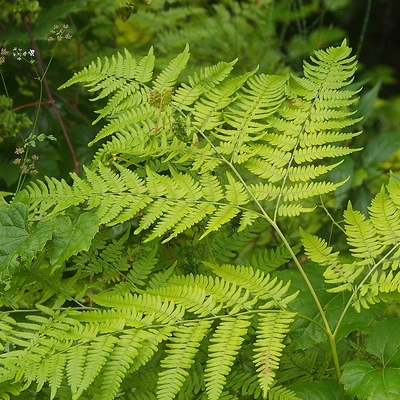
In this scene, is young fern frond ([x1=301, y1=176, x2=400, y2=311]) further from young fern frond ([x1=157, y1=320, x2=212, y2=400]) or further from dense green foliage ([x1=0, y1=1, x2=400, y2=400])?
young fern frond ([x1=157, y1=320, x2=212, y2=400])

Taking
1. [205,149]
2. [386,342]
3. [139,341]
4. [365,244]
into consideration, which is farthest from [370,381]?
[205,149]

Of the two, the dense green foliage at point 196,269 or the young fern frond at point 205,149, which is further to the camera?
the young fern frond at point 205,149

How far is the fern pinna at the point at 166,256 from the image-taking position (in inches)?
39.3

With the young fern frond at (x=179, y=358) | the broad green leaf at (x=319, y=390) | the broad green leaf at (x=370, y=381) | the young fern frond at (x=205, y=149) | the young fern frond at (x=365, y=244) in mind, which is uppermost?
the young fern frond at (x=205, y=149)

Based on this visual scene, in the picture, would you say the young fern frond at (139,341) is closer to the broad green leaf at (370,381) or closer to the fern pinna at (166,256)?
the fern pinna at (166,256)

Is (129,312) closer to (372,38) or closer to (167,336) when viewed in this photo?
(167,336)

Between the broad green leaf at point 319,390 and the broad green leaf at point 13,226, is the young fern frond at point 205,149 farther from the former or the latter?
the broad green leaf at point 319,390

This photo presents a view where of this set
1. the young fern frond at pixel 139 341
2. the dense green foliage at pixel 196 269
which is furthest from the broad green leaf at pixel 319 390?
the young fern frond at pixel 139 341

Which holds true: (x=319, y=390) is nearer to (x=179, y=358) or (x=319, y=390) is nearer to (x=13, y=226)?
(x=179, y=358)

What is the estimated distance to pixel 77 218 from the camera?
1.20m

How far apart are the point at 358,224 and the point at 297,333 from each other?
0.24 meters

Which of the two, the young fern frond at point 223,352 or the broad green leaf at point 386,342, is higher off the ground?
the young fern frond at point 223,352

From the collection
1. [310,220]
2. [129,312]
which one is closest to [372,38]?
[310,220]

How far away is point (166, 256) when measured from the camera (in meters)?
1.38
